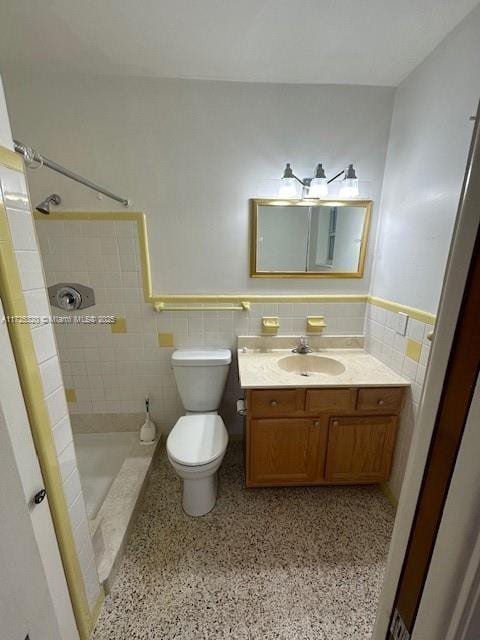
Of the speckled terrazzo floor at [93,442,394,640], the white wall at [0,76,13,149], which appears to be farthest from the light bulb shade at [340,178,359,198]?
the speckled terrazzo floor at [93,442,394,640]

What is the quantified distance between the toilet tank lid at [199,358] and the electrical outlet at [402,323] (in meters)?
1.05

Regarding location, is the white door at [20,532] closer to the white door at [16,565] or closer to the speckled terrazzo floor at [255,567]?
the white door at [16,565]

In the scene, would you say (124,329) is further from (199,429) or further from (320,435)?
(320,435)

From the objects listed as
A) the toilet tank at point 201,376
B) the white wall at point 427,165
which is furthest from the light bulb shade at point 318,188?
the toilet tank at point 201,376

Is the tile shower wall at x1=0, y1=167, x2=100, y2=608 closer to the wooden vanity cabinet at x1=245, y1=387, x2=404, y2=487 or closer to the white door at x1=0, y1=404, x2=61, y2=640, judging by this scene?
the white door at x1=0, y1=404, x2=61, y2=640

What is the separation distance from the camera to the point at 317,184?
1.57 meters

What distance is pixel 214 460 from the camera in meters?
1.41

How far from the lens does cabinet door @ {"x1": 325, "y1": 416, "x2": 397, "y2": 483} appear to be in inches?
60.0

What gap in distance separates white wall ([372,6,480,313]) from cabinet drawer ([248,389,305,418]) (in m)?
0.81

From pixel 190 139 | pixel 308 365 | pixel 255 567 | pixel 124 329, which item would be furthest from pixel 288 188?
pixel 255 567

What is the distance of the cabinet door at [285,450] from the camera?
4.98 feet

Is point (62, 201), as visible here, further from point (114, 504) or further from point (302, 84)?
point (114, 504)

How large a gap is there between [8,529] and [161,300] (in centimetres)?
133

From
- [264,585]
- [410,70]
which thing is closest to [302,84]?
[410,70]
